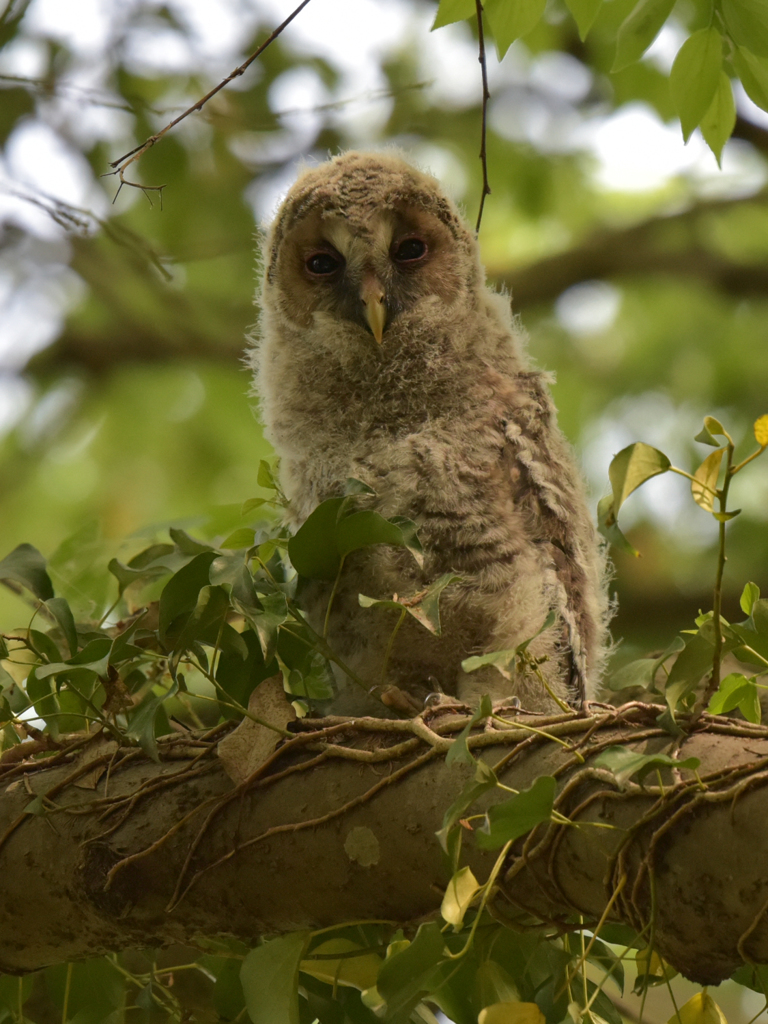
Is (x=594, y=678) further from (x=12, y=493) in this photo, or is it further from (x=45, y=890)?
(x=12, y=493)

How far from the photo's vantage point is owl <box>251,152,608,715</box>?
6.59 feet

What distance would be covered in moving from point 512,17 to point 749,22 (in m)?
0.35

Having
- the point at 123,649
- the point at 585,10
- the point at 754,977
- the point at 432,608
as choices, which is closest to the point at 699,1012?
the point at 754,977

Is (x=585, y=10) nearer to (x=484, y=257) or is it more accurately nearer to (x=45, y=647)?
(x=45, y=647)

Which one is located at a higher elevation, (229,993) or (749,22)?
(749,22)

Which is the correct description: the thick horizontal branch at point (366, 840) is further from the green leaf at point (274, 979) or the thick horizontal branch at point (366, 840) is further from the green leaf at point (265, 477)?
the green leaf at point (265, 477)

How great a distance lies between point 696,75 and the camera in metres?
1.63

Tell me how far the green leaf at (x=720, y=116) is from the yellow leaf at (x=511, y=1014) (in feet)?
4.31

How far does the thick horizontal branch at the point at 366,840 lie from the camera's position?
121 cm

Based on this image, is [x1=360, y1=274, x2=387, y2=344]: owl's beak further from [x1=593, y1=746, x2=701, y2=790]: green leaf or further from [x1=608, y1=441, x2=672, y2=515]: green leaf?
[x1=593, y1=746, x2=701, y2=790]: green leaf

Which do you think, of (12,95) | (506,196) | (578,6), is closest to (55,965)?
(578,6)

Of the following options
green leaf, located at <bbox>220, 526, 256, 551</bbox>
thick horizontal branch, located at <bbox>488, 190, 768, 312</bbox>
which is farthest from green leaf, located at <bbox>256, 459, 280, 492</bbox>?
thick horizontal branch, located at <bbox>488, 190, 768, 312</bbox>

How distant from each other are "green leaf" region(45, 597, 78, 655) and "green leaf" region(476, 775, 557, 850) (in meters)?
0.84

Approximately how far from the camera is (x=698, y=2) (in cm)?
175
